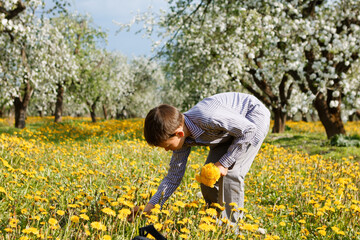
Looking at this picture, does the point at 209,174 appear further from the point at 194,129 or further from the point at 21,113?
the point at 21,113

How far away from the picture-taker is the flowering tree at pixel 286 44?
8.29 m

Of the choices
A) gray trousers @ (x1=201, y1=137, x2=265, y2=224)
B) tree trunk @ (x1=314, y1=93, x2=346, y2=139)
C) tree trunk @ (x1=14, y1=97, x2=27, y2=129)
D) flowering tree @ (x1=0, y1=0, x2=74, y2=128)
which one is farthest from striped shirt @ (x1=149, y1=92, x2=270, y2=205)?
tree trunk @ (x1=14, y1=97, x2=27, y2=129)

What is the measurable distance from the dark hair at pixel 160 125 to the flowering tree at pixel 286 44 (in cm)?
473

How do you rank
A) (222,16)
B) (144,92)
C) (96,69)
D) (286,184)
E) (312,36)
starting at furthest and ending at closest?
(144,92) → (96,69) → (222,16) → (312,36) → (286,184)

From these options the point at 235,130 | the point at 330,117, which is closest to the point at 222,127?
the point at 235,130

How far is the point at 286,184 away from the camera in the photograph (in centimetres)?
489

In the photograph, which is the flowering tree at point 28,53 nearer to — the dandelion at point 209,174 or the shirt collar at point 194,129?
the shirt collar at point 194,129

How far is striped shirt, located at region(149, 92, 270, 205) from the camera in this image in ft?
9.67

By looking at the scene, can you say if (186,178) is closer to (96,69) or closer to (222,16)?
(222,16)

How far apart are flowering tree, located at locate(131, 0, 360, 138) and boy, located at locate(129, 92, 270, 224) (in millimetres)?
4313

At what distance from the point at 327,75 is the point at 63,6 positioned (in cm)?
742

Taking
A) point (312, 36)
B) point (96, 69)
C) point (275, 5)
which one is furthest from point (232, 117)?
point (96, 69)

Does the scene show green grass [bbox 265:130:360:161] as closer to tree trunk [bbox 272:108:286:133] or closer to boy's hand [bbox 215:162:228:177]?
tree trunk [bbox 272:108:286:133]

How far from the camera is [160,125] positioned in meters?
2.68
